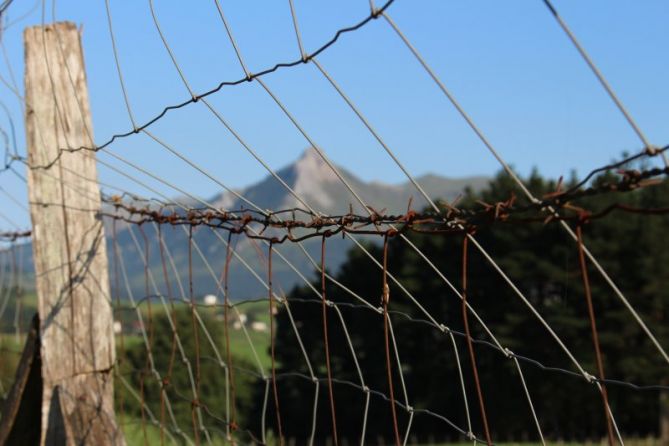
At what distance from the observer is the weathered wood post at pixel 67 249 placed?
129 inches

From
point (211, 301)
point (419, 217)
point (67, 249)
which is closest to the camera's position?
point (419, 217)

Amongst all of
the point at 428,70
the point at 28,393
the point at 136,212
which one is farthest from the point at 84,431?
the point at 428,70

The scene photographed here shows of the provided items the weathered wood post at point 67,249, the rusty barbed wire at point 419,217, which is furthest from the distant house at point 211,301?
the weathered wood post at point 67,249

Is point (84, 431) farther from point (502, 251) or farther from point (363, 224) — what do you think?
point (502, 251)

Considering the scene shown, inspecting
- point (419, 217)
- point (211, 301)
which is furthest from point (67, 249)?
point (419, 217)

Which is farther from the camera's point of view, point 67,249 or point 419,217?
point 67,249

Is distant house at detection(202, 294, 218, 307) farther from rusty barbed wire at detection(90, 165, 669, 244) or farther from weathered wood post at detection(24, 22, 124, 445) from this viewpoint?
weathered wood post at detection(24, 22, 124, 445)

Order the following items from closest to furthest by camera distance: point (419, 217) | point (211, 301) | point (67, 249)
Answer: point (419, 217) → point (67, 249) → point (211, 301)

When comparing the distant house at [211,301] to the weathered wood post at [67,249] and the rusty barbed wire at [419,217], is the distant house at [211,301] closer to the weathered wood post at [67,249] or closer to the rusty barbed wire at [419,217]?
the rusty barbed wire at [419,217]

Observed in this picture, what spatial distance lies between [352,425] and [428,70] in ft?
128

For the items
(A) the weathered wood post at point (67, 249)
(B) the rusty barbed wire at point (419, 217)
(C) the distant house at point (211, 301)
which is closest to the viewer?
(B) the rusty barbed wire at point (419, 217)

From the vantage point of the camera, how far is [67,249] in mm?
3367

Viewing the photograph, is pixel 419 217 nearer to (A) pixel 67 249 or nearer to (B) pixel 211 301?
(A) pixel 67 249

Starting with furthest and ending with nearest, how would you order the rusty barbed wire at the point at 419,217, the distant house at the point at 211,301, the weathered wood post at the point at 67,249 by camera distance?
the weathered wood post at the point at 67,249 → the distant house at the point at 211,301 → the rusty barbed wire at the point at 419,217
